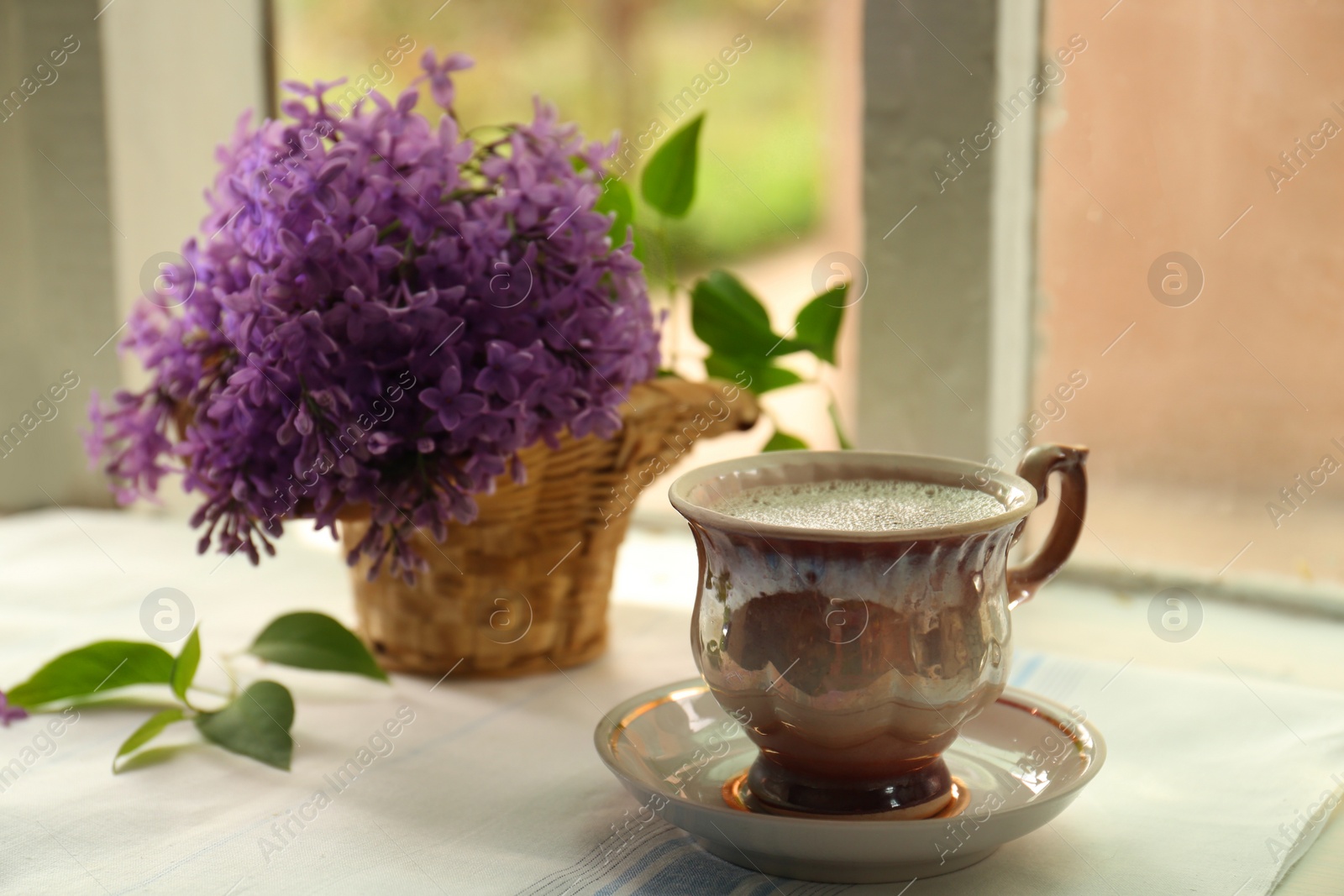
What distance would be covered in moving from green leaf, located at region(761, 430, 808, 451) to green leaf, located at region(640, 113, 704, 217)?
0.61 ft

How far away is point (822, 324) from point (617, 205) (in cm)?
18

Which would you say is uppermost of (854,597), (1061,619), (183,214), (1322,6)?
(1322,6)

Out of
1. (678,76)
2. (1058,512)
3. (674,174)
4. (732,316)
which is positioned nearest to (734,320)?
(732,316)

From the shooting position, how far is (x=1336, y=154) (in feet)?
3.30

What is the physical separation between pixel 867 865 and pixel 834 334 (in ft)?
1.62

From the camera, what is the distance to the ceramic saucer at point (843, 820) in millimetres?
527

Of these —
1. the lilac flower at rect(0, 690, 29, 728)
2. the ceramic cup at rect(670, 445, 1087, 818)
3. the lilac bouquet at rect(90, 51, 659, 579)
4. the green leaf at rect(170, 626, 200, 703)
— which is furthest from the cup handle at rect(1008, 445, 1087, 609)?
the lilac flower at rect(0, 690, 29, 728)

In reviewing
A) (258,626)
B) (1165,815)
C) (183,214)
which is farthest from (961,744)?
(183,214)

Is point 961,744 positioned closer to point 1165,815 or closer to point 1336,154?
point 1165,815

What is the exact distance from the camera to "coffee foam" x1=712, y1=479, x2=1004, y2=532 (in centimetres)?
58

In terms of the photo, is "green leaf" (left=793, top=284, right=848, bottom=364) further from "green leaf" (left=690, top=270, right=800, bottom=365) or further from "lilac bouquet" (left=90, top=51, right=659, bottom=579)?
"lilac bouquet" (left=90, top=51, right=659, bottom=579)

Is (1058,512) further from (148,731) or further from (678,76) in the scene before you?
(678,76)

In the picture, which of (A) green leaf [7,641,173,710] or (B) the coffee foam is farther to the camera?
(A) green leaf [7,641,173,710]

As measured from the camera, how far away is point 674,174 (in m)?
0.94
